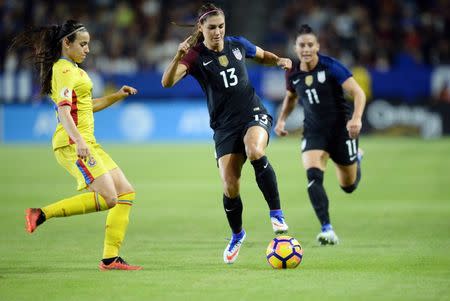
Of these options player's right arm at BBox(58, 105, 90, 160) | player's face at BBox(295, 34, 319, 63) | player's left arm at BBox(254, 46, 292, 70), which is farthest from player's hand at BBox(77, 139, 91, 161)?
player's face at BBox(295, 34, 319, 63)

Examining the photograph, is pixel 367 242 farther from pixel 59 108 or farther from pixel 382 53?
pixel 382 53

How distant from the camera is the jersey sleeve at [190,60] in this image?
855cm

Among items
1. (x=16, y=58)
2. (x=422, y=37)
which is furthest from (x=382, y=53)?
(x=16, y=58)

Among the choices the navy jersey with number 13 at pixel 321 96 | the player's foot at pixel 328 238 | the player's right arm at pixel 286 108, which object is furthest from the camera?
the player's right arm at pixel 286 108

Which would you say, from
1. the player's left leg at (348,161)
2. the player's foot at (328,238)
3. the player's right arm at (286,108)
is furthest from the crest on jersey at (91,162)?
the player's left leg at (348,161)

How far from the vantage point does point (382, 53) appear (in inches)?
1060

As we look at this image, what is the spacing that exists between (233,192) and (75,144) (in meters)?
1.69

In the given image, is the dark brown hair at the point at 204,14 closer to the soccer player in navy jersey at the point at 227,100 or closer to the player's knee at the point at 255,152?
the soccer player in navy jersey at the point at 227,100

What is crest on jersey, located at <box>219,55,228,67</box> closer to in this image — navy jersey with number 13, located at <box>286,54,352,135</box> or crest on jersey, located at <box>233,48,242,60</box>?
crest on jersey, located at <box>233,48,242,60</box>

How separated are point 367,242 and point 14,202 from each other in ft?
21.4

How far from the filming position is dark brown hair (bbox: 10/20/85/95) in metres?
8.02

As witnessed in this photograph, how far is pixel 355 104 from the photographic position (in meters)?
9.65

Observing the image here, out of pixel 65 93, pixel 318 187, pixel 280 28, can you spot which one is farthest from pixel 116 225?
pixel 280 28

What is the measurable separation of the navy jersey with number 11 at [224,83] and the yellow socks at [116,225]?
4.08 ft
